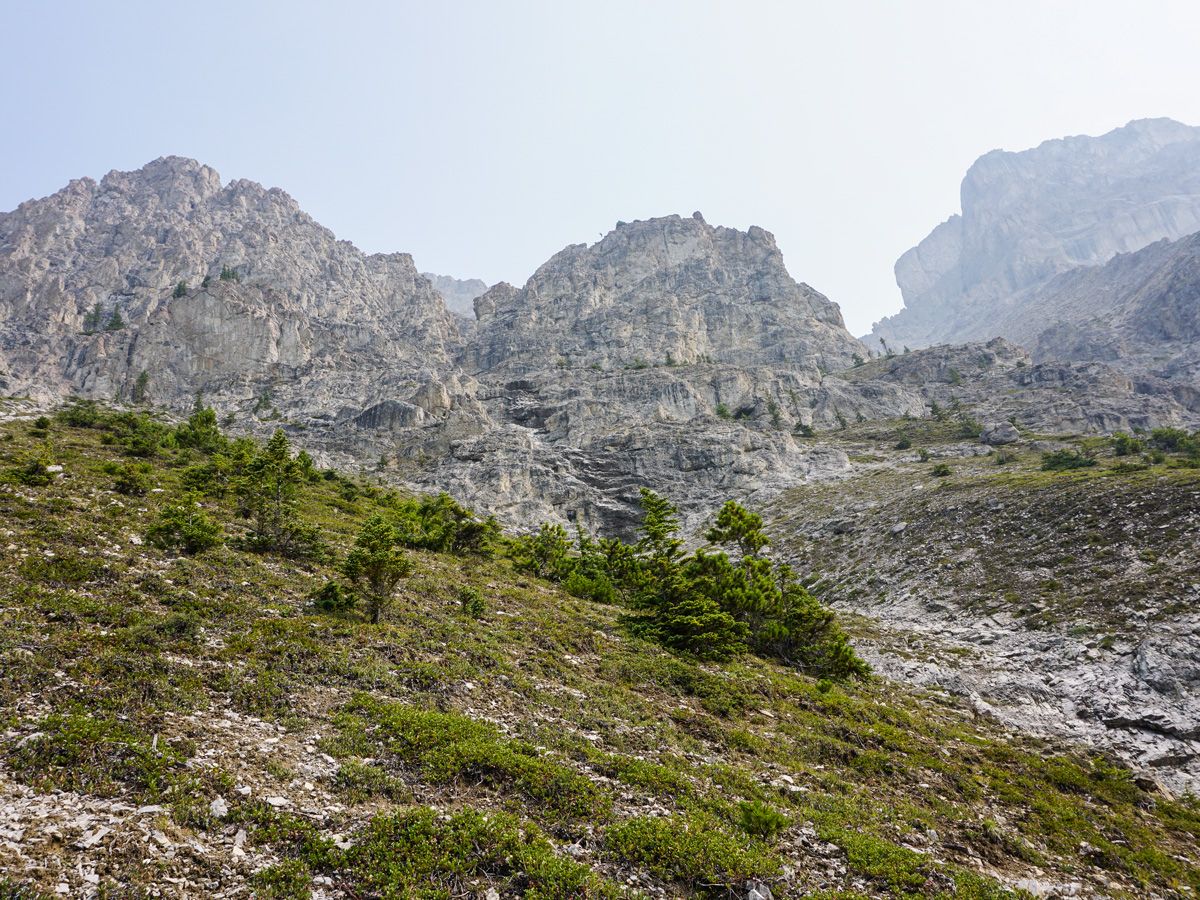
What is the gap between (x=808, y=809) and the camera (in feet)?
41.5

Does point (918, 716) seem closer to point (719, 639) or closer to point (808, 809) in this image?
point (719, 639)

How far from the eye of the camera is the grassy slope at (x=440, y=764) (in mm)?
8305

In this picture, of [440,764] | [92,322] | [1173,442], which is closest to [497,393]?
[92,322]

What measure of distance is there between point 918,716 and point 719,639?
8.31 meters

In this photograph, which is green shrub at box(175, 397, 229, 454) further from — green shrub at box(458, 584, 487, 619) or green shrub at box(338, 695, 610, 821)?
green shrub at box(338, 695, 610, 821)

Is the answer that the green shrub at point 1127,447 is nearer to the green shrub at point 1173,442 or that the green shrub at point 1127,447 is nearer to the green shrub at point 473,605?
the green shrub at point 1173,442

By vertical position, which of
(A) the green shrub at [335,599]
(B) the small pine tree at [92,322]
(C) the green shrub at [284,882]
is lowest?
(C) the green shrub at [284,882]

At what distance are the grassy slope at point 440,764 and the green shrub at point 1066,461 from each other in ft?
195

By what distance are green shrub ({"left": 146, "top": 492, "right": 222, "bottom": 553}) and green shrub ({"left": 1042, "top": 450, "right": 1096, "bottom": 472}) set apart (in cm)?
8041

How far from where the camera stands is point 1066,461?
67.8 meters

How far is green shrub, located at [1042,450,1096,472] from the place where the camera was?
64.9 meters

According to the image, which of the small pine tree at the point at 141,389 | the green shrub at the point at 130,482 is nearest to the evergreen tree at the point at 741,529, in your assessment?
the green shrub at the point at 130,482

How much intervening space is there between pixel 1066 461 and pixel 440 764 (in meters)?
83.5

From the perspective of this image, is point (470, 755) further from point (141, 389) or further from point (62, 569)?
point (141, 389)
